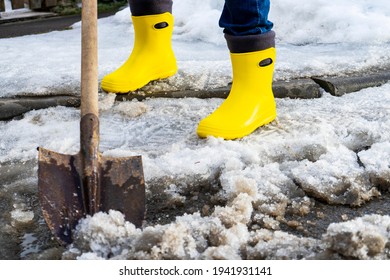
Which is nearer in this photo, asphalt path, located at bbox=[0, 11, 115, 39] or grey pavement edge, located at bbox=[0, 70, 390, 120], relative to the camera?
grey pavement edge, located at bbox=[0, 70, 390, 120]

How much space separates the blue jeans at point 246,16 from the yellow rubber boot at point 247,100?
0.29 feet

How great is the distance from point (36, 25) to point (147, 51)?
2.91 m

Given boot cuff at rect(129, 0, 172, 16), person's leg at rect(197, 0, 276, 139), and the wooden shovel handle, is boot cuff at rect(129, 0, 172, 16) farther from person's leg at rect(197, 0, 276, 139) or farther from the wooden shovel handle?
the wooden shovel handle

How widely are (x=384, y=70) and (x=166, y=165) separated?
1.58 m

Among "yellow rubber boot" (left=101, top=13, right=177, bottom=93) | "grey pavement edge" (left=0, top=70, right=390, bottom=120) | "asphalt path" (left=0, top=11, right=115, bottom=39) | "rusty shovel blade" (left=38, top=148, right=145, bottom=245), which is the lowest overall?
"asphalt path" (left=0, top=11, right=115, bottom=39)

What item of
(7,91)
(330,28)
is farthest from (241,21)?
(330,28)

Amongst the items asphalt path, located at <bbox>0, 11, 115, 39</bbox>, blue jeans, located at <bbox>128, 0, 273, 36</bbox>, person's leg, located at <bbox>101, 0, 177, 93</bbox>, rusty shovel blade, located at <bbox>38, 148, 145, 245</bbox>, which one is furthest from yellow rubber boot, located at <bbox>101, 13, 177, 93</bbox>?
asphalt path, located at <bbox>0, 11, 115, 39</bbox>

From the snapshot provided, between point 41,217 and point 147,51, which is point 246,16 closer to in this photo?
point 147,51

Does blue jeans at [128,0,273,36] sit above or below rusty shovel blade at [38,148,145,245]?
above

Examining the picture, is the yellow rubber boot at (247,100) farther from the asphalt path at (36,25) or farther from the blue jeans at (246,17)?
the asphalt path at (36,25)

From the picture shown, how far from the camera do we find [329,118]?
232cm

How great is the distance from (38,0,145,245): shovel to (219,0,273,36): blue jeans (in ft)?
2.22

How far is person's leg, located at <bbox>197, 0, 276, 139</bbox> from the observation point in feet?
7.07

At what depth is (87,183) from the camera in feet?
5.28
